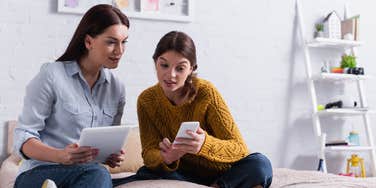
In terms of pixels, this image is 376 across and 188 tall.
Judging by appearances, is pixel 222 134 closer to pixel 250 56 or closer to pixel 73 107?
pixel 73 107

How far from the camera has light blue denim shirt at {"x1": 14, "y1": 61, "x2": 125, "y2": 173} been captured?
173cm

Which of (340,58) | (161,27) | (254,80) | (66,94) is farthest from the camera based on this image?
(340,58)

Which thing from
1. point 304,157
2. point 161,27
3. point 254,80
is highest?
point 161,27

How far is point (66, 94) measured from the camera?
5.79ft

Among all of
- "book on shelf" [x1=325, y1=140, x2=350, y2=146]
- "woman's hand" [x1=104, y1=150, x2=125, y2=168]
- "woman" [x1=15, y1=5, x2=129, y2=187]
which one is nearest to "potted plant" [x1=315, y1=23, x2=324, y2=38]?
"book on shelf" [x1=325, y1=140, x2=350, y2=146]

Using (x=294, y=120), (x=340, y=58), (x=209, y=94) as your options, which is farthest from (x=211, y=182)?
(x=340, y=58)

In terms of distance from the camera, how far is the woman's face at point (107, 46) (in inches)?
71.4

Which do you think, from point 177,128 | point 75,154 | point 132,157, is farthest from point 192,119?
point 132,157

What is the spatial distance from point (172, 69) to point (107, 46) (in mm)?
225

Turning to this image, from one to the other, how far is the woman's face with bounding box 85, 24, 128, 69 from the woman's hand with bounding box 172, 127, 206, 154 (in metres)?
0.34

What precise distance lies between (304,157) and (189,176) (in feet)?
6.06

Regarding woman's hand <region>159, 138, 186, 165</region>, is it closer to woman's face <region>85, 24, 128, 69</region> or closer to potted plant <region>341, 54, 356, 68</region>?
woman's face <region>85, 24, 128, 69</region>

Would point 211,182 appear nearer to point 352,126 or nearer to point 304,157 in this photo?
point 304,157

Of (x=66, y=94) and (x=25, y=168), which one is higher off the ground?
(x=66, y=94)
